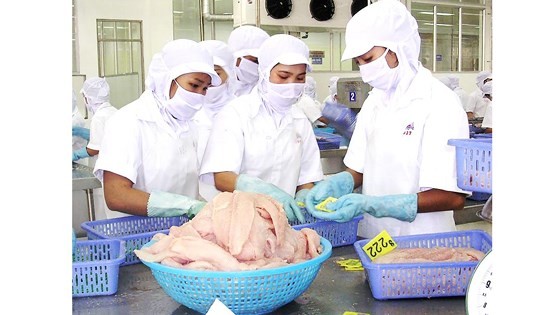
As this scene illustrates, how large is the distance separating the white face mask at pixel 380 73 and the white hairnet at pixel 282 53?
0.49m

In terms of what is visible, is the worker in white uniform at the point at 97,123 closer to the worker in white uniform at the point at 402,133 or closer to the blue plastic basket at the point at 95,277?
the worker in white uniform at the point at 402,133

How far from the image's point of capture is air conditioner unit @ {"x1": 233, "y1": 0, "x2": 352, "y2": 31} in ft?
21.8

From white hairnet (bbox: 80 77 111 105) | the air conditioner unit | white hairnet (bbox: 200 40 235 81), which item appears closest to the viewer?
white hairnet (bbox: 200 40 235 81)

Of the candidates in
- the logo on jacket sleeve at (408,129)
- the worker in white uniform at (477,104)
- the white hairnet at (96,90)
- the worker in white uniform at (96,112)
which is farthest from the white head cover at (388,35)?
the worker in white uniform at (477,104)

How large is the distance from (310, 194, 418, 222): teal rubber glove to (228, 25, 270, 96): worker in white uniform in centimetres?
240

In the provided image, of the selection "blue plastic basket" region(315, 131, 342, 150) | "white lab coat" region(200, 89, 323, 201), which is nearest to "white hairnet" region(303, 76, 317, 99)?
"blue plastic basket" region(315, 131, 342, 150)

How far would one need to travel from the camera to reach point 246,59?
14.9 feet

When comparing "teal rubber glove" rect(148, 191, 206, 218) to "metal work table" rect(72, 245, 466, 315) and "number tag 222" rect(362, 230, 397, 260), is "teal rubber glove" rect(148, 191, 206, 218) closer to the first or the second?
"metal work table" rect(72, 245, 466, 315)

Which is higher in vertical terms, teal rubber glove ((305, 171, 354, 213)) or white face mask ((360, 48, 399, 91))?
white face mask ((360, 48, 399, 91))
